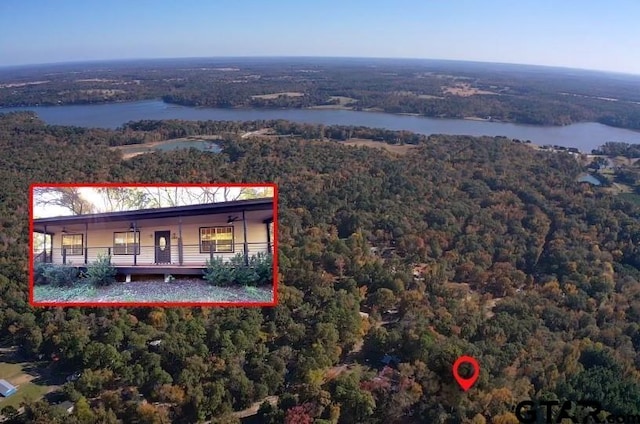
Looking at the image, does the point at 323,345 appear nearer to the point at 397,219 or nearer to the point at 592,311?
the point at 592,311

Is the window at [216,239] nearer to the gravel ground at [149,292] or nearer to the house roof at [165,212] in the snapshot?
the house roof at [165,212]

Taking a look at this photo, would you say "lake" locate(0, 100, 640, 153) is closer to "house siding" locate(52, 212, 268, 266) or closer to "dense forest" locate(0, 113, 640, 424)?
"dense forest" locate(0, 113, 640, 424)

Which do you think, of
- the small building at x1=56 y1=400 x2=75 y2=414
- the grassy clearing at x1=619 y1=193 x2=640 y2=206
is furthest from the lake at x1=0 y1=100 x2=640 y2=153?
the small building at x1=56 y1=400 x2=75 y2=414

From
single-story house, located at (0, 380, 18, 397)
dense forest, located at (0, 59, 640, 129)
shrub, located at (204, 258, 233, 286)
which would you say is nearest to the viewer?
shrub, located at (204, 258, 233, 286)

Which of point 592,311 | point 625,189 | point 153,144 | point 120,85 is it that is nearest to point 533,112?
point 625,189

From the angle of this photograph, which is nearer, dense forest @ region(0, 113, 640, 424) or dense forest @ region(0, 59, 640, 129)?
dense forest @ region(0, 113, 640, 424)

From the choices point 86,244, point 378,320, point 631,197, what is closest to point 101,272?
point 86,244

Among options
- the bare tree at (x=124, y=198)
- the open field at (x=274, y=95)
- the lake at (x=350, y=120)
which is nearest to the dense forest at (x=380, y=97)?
the open field at (x=274, y=95)
